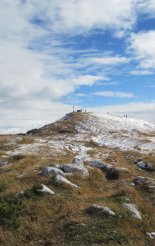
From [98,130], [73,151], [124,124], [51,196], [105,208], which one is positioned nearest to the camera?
[105,208]

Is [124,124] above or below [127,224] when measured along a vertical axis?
above

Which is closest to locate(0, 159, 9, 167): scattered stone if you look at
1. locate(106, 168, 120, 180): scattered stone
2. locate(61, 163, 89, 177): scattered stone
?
locate(61, 163, 89, 177): scattered stone

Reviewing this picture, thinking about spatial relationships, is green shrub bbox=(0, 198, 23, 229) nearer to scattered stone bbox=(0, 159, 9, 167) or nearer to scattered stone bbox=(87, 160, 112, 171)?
scattered stone bbox=(87, 160, 112, 171)

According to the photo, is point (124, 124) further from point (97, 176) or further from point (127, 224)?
point (127, 224)

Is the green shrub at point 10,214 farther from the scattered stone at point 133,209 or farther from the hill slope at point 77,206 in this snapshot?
the scattered stone at point 133,209

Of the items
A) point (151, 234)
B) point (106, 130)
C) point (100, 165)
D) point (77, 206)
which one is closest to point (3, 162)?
point (100, 165)

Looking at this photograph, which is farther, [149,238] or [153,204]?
[153,204]

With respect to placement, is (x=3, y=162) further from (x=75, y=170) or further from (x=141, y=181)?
(x=141, y=181)

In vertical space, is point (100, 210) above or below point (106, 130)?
below

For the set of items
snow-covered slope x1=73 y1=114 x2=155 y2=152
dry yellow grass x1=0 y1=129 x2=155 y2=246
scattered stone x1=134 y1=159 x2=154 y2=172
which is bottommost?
dry yellow grass x1=0 y1=129 x2=155 y2=246

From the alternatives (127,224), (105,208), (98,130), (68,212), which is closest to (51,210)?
(68,212)

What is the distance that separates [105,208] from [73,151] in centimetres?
3525

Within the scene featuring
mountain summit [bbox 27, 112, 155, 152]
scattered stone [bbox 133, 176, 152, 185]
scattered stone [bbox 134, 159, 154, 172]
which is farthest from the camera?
mountain summit [bbox 27, 112, 155, 152]

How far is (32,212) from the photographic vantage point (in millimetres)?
20516
